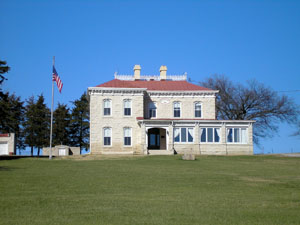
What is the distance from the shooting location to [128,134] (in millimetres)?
42375

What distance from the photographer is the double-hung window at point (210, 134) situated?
137 ft

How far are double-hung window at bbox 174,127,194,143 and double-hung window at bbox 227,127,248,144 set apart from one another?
3.83 metres

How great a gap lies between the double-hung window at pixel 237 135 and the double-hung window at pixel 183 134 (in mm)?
3832

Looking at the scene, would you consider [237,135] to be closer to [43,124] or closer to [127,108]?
[127,108]

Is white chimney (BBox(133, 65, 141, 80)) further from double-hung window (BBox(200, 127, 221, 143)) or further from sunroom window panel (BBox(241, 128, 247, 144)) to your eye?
sunroom window panel (BBox(241, 128, 247, 144))

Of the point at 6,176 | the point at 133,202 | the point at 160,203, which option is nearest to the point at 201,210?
the point at 160,203

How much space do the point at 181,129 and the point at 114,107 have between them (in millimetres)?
7141

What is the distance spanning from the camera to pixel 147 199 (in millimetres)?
13445

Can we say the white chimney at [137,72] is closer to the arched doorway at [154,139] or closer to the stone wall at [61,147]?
the arched doorway at [154,139]

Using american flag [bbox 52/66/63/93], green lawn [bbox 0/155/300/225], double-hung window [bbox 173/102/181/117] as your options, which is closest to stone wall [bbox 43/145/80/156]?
american flag [bbox 52/66/63/93]

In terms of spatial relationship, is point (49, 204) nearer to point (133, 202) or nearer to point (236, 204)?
point (133, 202)

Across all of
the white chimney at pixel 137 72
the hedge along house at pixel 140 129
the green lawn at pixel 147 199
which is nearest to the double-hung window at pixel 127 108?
the hedge along house at pixel 140 129

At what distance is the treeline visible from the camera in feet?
182

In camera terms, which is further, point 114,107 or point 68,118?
point 68,118
